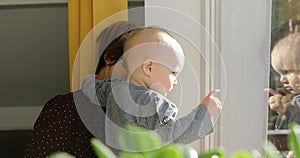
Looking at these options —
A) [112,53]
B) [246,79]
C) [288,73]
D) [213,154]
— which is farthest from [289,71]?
[213,154]

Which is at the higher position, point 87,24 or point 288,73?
point 87,24

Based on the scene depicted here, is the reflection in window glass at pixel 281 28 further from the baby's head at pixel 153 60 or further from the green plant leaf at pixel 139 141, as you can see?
the green plant leaf at pixel 139 141

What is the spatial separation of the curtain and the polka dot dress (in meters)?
0.10

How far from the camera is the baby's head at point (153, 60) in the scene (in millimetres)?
1131

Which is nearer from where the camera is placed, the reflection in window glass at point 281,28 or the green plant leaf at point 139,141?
the green plant leaf at point 139,141

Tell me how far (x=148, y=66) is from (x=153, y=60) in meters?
0.04

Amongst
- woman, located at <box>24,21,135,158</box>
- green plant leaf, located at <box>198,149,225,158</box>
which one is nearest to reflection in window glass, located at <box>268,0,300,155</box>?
woman, located at <box>24,21,135,158</box>

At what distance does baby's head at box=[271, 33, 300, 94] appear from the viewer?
1.56 meters

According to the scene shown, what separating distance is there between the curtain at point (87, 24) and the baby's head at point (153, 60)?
279mm

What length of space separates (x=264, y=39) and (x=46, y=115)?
676 mm

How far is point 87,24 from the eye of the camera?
61.4 inches

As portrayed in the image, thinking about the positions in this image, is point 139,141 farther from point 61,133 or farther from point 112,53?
point 61,133

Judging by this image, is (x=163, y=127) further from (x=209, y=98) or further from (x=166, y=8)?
(x=166, y=8)

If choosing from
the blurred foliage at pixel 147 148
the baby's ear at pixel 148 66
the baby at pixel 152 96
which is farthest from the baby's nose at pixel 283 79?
the blurred foliage at pixel 147 148
